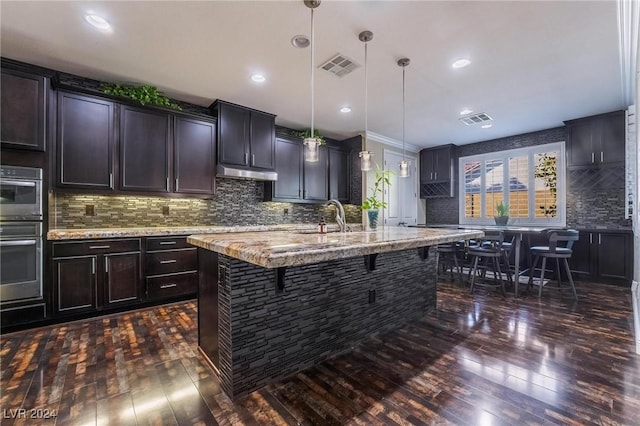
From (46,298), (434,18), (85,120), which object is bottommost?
(46,298)

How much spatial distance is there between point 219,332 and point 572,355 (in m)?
2.62

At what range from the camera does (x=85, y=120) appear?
10.1 ft

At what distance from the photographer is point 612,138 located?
4.28 m

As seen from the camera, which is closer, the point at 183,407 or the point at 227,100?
the point at 183,407

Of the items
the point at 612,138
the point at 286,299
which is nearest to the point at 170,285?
the point at 286,299

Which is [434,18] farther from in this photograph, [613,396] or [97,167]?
[97,167]

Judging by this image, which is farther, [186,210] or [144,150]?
[186,210]

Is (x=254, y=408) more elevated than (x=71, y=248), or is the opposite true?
(x=71, y=248)

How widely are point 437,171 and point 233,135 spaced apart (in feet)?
15.2

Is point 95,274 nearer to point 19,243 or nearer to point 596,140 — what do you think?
point 19,243

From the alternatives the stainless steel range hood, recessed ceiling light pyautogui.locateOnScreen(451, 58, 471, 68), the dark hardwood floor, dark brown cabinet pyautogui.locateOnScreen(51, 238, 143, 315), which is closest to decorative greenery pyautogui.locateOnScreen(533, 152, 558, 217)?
the dark hardwood floor

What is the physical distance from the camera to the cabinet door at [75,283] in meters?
2.77

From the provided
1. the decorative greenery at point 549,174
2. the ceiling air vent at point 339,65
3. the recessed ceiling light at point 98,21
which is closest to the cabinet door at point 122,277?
the recessed ceiling light at point 98,21

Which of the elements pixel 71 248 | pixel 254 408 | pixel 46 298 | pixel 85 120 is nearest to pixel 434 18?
pixel 254 408
